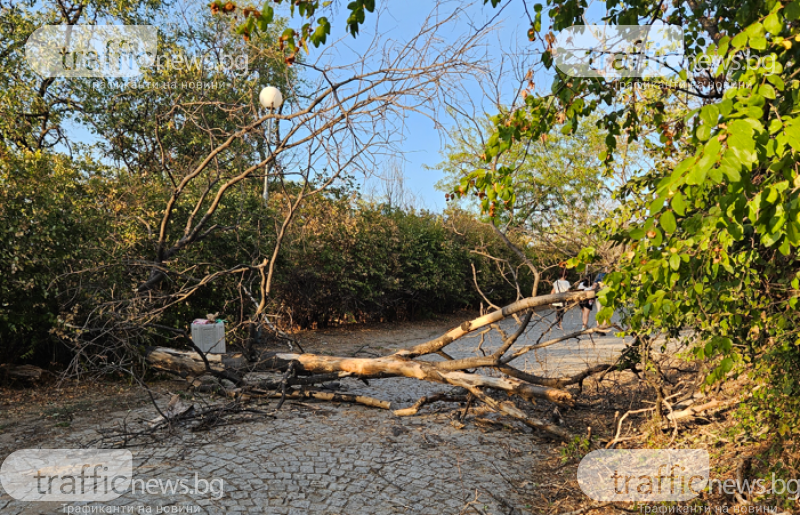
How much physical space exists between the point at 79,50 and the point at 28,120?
3427 millimetres

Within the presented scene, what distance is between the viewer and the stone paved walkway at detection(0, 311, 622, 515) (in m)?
3.37

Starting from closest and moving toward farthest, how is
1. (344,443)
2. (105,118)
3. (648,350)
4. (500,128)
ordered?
(500,128) → (648,350) → (344,443) → (105,118)

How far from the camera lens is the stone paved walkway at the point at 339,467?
11.1 ft

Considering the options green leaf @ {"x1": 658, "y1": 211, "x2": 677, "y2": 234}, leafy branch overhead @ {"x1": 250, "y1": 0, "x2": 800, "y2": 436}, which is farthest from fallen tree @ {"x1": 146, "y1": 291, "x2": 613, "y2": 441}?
green leaf @ {"x1": 658, "y1": 211, "x2": 677, "y2": 234}

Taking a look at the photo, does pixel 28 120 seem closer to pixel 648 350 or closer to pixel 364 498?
pixel 364 498

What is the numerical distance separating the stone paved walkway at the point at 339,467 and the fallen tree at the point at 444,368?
0.40 meters

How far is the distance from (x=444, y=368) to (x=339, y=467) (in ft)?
6.51

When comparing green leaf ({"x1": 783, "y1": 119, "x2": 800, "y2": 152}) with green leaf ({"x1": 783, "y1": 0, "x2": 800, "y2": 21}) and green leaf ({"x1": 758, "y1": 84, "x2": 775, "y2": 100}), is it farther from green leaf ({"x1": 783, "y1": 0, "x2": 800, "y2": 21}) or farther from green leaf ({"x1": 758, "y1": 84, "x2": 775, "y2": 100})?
green leaf ({"x1": 783, "y1": 0, "x2": 800, "y2": 21})

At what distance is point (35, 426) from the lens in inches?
196

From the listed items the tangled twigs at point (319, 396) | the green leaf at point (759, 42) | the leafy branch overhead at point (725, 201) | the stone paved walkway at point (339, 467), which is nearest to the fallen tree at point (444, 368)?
the tangled twigs at point (319, 396)

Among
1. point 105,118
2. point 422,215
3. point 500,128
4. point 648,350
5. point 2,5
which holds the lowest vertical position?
point 648,350

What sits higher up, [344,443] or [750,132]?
[750,132]

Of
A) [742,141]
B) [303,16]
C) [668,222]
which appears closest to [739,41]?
[742,141]

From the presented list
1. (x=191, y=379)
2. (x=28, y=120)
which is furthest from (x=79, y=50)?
(x=191, y=379)
